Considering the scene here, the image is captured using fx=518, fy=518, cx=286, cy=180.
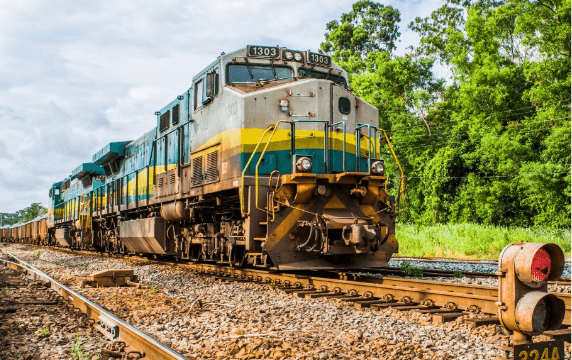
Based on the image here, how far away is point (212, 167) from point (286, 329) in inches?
191

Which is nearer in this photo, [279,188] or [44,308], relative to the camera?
[44,308]

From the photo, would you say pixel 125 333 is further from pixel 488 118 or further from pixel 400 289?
pixel 488 118

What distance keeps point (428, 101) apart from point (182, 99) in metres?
23.9

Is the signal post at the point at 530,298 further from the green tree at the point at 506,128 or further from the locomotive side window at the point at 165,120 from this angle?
the green tree at the point at 506,128

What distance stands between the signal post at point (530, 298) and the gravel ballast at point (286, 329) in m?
0.77

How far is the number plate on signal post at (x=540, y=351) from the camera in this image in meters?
2.96

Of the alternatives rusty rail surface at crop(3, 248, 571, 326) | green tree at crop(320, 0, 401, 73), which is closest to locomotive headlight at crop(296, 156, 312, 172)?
rusty rail surface at crop(3, 248, 571, 326)

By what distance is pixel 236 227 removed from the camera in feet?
28.2

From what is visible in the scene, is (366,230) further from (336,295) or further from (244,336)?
(244,336)

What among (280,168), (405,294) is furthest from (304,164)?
(405,294)

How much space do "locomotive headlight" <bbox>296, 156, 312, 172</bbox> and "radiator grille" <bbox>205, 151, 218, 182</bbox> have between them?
6.20 feet

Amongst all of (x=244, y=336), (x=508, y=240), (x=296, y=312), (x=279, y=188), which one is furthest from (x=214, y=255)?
(x=508, y=240)

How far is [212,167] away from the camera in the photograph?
30.0ft

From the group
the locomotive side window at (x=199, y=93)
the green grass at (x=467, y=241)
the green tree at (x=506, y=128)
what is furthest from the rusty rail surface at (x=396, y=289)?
the green tree at (x=506, y=128)
